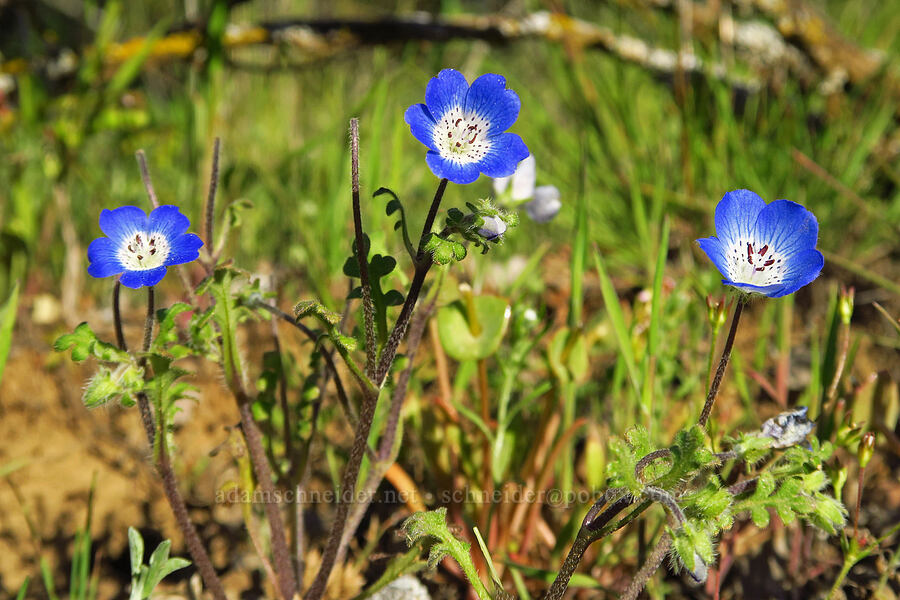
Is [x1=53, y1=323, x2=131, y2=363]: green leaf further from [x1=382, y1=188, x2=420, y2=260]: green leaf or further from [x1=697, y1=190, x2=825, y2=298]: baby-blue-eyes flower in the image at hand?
[x1=697, y1=190, x2=825, y2=298]: baby-blue-eyes flower

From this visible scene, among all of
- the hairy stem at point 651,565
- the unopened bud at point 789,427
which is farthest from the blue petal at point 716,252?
the hairy stem at point 651,565

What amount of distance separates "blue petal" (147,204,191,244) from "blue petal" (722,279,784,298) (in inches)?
29.1

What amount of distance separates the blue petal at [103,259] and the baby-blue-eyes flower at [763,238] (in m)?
0.81

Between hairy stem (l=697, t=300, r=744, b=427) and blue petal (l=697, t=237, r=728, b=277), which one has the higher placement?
blue petal (l=697, t=237, r=728, b=277)

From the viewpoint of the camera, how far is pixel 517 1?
3953 millimetres

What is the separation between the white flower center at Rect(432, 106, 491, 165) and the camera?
38.5 inches

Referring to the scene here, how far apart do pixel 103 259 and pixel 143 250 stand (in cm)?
A: 7

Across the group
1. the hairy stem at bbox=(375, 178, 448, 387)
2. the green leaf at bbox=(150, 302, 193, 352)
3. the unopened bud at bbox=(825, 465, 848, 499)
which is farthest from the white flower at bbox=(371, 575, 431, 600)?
the unopened bud at bbox=(825, 465, 848, 499)

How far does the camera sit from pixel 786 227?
3.46 feet

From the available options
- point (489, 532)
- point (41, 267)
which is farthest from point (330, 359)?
point (41, 267)

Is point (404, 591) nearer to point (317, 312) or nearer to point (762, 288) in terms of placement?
point (317, 312)

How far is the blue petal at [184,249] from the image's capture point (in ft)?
3.14

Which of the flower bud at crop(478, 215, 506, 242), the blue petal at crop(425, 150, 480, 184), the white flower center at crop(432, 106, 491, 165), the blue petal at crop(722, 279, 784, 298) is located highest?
the white flower center at crop(432, 106, 491, 165)

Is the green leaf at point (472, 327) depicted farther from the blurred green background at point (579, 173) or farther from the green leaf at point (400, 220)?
the green leaf at point (400, 220)
